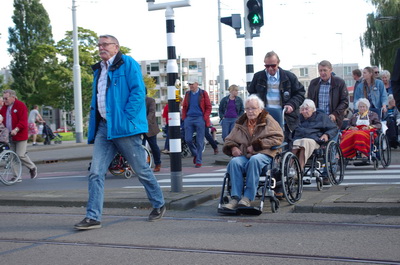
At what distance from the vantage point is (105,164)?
6371mm

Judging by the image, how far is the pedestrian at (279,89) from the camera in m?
8.49

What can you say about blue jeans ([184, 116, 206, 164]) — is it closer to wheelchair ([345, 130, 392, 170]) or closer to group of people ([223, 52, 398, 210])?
group of people ([223, 52, 398, 210])

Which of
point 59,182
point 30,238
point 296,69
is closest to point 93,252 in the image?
point 30,238

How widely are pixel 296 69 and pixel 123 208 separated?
13977 cm

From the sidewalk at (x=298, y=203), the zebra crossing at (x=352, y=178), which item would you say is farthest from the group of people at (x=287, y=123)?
the sidewalk at (x=298, y=203)

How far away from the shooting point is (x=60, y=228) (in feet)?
20.9

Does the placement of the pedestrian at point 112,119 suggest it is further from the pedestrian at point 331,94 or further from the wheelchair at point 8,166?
the wheelchair at point 8,166

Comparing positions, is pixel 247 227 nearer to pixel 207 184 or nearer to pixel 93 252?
pixel 93 252

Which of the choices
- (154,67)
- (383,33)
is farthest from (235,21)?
(154,67)

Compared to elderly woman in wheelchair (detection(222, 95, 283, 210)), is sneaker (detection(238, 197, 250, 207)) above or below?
below

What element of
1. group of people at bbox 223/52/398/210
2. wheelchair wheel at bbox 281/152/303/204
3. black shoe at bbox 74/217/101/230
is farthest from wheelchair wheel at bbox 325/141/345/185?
black shoe at bbox 74/217/101/230

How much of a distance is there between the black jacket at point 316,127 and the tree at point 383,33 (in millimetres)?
27043

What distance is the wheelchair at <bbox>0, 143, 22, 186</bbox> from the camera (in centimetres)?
1141

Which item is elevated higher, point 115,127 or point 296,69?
point 296,69
